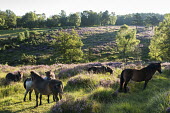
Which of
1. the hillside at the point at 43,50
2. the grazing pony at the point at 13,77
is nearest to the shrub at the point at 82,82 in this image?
the grazing pony at the point at 13,77

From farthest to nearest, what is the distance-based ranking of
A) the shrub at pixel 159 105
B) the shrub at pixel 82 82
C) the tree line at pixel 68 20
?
the tree line at pixel 68 20, the shrub at pixel 82 82, the shrub at pixel 159 105

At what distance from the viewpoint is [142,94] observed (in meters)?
8.16

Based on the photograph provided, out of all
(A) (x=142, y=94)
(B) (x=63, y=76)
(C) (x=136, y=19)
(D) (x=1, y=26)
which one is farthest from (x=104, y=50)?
(D) (x=1, y=26)

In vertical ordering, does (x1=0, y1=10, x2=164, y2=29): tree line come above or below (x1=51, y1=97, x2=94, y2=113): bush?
above

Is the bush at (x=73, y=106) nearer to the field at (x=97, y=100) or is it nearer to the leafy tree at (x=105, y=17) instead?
the field at (x=97, y=100)

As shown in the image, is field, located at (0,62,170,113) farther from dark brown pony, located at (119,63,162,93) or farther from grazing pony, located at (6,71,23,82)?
dark brown pony, located at (119,63,162,93)

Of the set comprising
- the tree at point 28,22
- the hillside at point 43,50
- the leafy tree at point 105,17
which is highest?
the leafy tree at point 105,17

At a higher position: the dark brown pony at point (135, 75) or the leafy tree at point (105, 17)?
the leafy tree at point (105, 17)

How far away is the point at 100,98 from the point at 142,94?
2763 mm

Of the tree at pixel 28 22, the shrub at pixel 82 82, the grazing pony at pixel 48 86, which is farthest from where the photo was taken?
the tree at pixel 28 22

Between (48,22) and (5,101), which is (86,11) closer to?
(48,22)

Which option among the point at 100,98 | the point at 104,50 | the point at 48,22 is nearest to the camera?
the point at 100,98

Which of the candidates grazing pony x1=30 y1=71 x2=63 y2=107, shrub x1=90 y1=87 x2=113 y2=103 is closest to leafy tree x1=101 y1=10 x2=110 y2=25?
shrub x1=90 y1=87 x2=113 y2=103

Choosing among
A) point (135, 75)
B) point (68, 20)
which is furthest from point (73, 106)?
point (68, 20)
